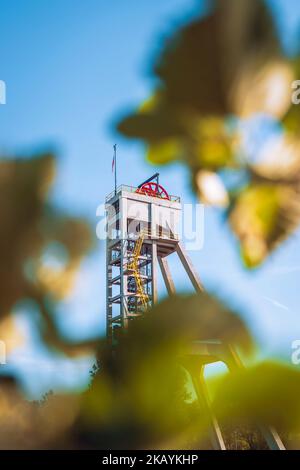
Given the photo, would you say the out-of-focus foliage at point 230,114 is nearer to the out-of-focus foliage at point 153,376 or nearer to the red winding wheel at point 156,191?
the out-of-focus foliage at point 153,376

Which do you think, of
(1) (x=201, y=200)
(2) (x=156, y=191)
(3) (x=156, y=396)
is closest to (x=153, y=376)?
(3) (x=156, y=396)

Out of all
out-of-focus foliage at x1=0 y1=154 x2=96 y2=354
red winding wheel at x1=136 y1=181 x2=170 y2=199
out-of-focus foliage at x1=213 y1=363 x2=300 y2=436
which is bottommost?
out-of-focus foliage at x1=213 y1=363 x2=300 y2=436

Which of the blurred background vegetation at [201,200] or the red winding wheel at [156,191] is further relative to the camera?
the red winding wheel at [156,191]

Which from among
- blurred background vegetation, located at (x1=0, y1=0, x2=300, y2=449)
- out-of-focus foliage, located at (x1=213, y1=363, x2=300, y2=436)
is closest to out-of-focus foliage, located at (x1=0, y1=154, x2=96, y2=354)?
blurred background vegetation, located at (x1=0, y1=0, x2=300, y2=449)

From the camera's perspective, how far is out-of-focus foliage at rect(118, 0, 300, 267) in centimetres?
23

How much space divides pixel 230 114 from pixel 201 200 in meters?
0.06

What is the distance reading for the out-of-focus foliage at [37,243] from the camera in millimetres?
285

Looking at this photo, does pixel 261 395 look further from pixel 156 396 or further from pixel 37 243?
pixel 37 243

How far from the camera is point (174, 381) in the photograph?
0.31 m

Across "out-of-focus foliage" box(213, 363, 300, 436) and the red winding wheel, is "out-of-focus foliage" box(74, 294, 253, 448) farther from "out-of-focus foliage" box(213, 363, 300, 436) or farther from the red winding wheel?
the red winding wheel

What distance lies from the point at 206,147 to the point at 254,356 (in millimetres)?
130

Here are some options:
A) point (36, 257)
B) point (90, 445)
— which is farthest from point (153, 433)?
point (36, 257)

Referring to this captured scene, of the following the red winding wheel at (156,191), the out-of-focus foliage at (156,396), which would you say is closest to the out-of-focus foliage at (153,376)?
the out-of-focus foliage at (156,396)

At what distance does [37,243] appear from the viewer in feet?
0.97
